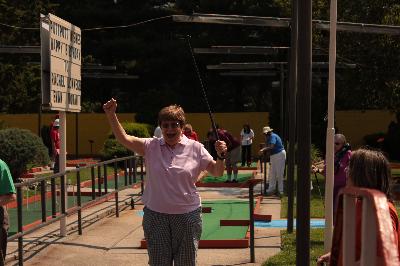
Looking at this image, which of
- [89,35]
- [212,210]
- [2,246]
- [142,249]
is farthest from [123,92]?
[2,246]

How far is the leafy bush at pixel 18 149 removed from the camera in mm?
21531

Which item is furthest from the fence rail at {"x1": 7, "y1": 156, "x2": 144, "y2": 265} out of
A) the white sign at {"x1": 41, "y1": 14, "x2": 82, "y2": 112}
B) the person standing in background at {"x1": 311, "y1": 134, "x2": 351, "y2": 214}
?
the person standing in background at {"x1": 311, "y1": 134, "x2": 351, "y2": 214}

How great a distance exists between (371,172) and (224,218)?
34.1ft

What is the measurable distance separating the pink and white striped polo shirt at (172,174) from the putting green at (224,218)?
5.28 m

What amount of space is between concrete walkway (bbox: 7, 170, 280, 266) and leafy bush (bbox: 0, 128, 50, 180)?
8046 mm

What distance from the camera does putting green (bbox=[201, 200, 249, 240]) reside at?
11.6 meters

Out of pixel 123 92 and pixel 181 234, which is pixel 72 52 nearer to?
pixel 181 234

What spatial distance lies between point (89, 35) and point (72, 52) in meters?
37.9

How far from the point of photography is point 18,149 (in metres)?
21.8

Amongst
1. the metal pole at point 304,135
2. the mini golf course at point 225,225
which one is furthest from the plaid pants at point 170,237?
the mini golf course at point 225,225

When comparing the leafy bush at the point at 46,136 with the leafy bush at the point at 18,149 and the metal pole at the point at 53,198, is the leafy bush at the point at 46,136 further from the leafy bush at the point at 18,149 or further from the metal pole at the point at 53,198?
the metal pole at the point at 53,198

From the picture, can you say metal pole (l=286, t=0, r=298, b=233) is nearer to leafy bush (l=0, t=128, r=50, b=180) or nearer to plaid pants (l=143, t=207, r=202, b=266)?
plaid pants (l=143, t=207, r=202, b=266)

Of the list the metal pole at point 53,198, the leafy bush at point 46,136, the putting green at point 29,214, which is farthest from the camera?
the leafy bush at point 46,136

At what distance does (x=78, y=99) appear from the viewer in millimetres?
12320
